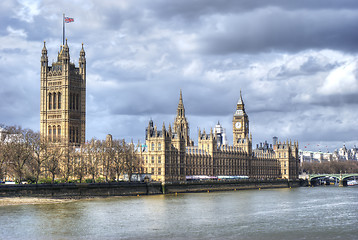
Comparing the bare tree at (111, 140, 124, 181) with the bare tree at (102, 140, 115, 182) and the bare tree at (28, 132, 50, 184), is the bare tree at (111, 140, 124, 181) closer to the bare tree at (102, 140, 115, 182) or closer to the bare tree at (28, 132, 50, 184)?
the bare tree at (102, 140, 115, 182)

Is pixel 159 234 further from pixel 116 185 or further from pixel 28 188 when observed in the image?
pixel 116 185

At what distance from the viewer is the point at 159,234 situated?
244ft

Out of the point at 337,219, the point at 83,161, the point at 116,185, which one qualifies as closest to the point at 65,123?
the point at 83,161

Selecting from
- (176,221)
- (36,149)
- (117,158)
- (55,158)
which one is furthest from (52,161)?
(176,221)

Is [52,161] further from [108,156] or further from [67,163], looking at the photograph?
[108,156]

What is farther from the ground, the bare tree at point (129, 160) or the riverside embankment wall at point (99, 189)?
the bare tree at point (129, 160)

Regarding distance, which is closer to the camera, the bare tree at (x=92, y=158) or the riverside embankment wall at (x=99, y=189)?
the riverside embankment wall at (x=99, y=189)

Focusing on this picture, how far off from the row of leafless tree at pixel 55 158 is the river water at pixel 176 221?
20.4 m

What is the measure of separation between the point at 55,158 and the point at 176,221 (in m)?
60.8

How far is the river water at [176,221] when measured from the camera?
74312mm

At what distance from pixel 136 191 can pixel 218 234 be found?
74525mm

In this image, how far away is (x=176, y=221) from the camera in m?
87.2

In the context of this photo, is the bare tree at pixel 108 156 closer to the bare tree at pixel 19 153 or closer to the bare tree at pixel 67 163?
the bare tree at pixel 67 163

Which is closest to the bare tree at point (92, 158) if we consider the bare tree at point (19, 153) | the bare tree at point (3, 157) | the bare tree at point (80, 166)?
the bare tree at point (80, 166)
